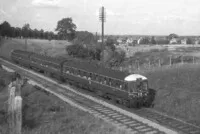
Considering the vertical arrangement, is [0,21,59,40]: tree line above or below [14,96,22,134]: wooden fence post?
above

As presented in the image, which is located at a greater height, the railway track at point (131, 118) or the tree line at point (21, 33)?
the tree line at point (21, 33)

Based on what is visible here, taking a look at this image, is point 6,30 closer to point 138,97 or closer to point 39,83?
point 39,83

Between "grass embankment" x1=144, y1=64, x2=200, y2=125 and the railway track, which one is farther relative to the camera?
"grass embankment" x1=144, y1=64, x2=200, y2=125

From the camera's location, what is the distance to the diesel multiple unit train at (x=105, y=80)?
2220 cm

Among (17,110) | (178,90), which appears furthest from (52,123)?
(178,90)

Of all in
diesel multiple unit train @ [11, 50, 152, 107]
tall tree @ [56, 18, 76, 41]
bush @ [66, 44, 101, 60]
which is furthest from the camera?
tall tree @ [56, 18, 76, 41]

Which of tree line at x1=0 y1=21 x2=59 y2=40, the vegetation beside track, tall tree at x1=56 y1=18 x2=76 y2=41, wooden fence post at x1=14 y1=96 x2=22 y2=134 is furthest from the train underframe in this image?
tree line at x1=0 y1=21 x2=59 y2=40

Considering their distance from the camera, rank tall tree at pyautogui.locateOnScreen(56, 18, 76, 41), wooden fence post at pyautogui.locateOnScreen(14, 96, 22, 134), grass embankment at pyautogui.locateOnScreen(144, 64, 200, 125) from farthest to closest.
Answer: tall tree at pyautogui.locateOnScreen(56, 18, 76, 41)
grass embankment at pyautogui.locateOnScreen(144, 64, 200, 125)
wooden fence post at pyautogui.locateOnScreen(14, 96, 22, 134)

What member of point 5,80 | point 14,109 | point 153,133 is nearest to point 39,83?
point 5,80

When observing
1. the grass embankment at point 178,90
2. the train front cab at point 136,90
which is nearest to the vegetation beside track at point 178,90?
the grass embankment at point 178,90

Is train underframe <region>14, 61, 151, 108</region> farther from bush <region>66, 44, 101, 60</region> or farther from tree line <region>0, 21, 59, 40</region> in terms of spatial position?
tree line <region>0, 21, 59, 40</region>

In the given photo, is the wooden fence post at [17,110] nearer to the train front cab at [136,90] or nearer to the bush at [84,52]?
the train front cab at [136,90]

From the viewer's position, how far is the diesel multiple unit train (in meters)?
22.2

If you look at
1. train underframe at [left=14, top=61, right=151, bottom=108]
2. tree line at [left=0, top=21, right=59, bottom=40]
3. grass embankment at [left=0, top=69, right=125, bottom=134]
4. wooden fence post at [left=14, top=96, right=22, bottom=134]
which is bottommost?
train underframe at [left=14, top=61, right=151, bottom=108]
